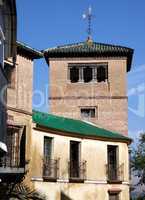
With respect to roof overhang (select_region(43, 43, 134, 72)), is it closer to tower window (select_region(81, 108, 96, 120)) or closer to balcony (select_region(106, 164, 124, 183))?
tower window (select_region(81, 108, 96, 120))

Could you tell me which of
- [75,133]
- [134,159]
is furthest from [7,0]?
[134,159]

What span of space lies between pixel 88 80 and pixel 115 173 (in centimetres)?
1289

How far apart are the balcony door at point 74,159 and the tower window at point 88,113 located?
1139cm

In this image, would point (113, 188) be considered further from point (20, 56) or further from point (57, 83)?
point (57, 83)

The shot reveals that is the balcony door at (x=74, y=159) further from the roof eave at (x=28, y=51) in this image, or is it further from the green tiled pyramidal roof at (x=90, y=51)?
the green tiled pyramidal roof at (x=90, y=51)

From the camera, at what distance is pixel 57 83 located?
4450cm

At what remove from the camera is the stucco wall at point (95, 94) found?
42.8 m

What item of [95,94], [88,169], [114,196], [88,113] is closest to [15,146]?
[88,169]

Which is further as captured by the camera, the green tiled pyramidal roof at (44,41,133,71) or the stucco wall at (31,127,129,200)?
the green tiled pyramidal roof at (44,41,133,71)

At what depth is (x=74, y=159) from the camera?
31.7 meters

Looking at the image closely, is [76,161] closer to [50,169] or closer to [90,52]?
[50,169]

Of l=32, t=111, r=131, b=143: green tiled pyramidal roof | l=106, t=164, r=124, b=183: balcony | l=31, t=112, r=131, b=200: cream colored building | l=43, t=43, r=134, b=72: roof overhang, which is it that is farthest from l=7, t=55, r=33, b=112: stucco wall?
l=43, t=43, r=134, b=72: roof overhang

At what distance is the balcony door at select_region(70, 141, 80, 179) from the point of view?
31312 millimetres

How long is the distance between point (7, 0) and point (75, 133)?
1673cm
